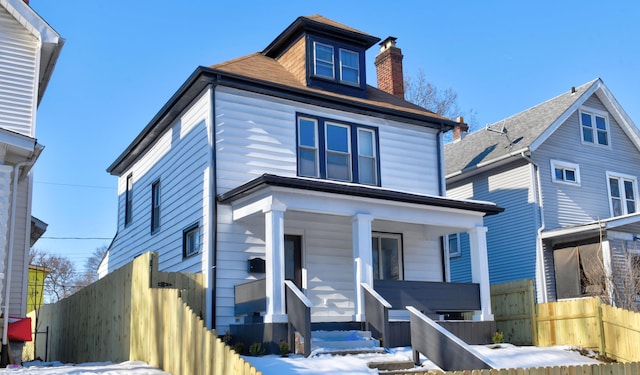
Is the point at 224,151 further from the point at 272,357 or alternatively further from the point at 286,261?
the point at 272,357

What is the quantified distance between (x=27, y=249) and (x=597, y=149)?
775 inches

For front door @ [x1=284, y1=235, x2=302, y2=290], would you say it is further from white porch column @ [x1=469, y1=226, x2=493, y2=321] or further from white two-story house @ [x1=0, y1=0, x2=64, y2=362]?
white two-story house @ [x1=0, y1=0, x2=64, y2=362]

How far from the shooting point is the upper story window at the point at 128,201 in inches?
838

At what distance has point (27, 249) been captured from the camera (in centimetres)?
1587

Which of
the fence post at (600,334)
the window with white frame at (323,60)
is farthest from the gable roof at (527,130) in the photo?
the fence post at (600,334)

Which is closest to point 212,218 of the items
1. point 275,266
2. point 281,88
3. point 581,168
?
point 275,266

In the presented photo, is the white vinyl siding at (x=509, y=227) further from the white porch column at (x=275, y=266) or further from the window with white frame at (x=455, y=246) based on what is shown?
the white porch column at (x=275, y=266)

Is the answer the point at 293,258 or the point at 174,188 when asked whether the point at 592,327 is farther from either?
the point at 174,188

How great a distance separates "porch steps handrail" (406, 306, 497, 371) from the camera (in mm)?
10547

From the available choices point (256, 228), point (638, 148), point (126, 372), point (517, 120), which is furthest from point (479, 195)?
point (126, 372)

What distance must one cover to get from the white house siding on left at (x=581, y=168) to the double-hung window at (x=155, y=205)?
1263 centimetres

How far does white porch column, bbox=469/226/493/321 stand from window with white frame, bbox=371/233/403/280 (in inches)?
76.5

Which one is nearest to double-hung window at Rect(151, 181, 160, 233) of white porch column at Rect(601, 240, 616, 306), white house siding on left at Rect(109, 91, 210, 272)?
white house siding on left at Rect(109, 91, 210, 272)

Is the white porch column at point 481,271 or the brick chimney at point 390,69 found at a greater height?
the brick chimney at point 390,69
